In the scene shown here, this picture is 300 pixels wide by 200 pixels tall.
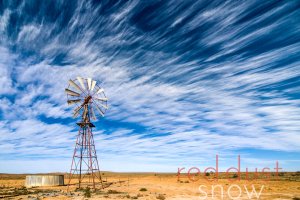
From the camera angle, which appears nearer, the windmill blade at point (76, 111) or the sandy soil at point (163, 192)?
the sandy soil at point (163, 192)

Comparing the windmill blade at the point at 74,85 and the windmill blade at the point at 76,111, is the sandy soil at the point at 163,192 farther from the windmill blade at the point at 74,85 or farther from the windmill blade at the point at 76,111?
the windmill blade at the point at 74,85

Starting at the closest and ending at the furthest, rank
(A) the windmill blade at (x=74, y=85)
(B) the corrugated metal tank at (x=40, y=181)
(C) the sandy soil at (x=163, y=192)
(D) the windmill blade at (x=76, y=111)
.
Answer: (C) the sandy soil at (x=163, y=192) → (A) the windmill blade at (x=74, y=85) → (D) the windmill blade at (x=76, y=111) → (B) the corrugated metal tank at (x=40, y=181)

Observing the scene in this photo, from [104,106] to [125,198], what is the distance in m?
10.6

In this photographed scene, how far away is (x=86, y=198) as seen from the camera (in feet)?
71.1

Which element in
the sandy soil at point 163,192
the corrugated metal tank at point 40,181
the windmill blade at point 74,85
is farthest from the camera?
the corrugated metal tank at point 40,181

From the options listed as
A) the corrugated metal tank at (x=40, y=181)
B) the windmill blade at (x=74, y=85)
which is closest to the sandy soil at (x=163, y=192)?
the corrugated metal tank at (x=40, y=181)

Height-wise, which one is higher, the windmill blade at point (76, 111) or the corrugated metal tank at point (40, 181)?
the windmill blade at point (76, 111)

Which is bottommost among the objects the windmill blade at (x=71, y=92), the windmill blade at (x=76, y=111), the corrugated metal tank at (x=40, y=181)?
the corrugated metal tank at (x=40, y=181)

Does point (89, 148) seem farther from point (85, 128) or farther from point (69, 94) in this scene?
point (69, 94)

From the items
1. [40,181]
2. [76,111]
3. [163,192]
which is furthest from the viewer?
[40,181]

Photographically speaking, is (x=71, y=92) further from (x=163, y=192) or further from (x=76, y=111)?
(x=163, y=192)

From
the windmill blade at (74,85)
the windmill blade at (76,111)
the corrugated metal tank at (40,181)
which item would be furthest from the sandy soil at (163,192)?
the windmill blade at (74,85)

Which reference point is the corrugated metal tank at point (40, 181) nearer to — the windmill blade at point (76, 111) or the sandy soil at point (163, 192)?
the sandy soil at point (163, 192)

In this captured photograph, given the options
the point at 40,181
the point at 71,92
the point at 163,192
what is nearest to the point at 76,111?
the point at 71,92
